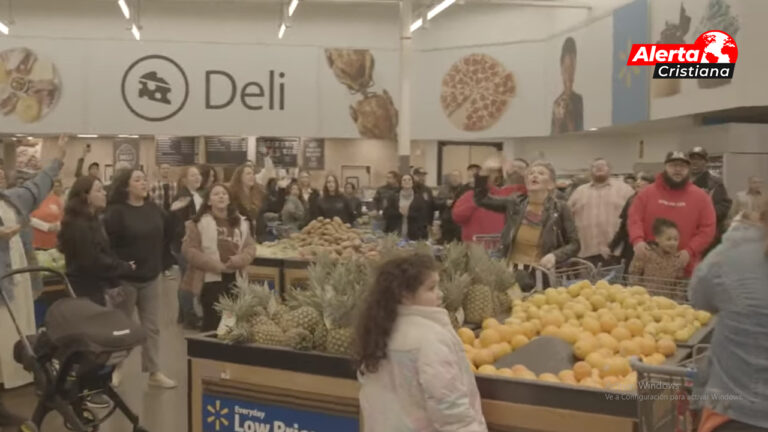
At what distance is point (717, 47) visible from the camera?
38.6 feet

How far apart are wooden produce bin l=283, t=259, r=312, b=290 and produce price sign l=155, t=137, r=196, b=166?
441 inches

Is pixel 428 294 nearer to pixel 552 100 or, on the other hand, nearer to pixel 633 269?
pixel 633 269

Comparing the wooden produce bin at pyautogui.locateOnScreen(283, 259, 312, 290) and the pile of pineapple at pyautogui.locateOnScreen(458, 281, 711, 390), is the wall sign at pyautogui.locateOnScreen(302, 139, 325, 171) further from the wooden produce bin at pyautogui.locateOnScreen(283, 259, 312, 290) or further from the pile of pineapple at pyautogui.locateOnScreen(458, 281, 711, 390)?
the pile of pineapple at pyautogui.locateOnScreen(458, 281, 711, 390)

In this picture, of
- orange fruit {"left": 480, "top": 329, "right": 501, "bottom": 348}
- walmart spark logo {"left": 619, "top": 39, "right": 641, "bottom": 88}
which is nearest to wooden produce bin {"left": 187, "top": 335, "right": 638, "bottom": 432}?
orange fruit {"left": 480, "top": 329, "right": 501, "bottom": 348}

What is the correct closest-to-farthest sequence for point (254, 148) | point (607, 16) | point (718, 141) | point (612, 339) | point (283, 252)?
point (612, 339), point (283, 252), point (718, 141), point (607, 16), point (254, 148)

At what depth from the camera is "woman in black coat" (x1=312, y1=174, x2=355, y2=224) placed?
36.8 ft

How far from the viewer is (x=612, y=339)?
3889 millimetres

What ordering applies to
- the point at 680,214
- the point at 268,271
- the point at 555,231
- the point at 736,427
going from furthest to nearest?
1. the point at 268,271
2. the point at 680,214
3. the point at 555,231
4. the point at 736,427

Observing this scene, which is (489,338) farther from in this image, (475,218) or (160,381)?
(475,218)

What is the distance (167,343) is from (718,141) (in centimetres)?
803

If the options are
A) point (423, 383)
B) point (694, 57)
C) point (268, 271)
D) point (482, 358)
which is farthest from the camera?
point (694, 57)

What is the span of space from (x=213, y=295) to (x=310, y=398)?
3030mm

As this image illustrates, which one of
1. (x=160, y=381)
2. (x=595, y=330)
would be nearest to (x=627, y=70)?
(x=160, y=381)

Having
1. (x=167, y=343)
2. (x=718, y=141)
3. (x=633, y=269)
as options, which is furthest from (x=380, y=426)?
(x=718, y=141)
